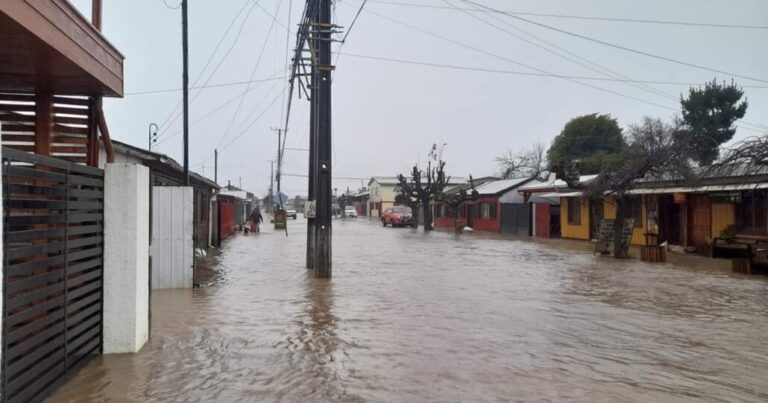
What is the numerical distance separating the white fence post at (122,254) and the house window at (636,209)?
21.8 metres

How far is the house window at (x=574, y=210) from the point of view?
92.0 ft

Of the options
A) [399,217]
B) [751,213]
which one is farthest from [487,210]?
[751,213]

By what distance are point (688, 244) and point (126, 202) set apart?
20365 millimetres

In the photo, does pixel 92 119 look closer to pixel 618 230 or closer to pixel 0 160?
pixel 0 160

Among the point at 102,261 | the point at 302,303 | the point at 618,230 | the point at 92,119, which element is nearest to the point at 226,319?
the point at 302,303

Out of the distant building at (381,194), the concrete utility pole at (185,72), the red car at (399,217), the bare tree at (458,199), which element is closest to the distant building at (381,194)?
the distant building at (381,194)

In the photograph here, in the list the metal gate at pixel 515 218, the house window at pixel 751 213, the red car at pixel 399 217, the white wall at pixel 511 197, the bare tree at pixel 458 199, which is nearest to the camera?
the house window at pixel 751 213

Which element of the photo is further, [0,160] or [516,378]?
[516,378]

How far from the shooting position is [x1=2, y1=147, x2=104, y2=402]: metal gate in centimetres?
386

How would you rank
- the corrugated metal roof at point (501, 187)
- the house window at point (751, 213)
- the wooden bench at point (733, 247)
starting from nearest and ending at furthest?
the wooden bench at point (733, 247)
the house window at point (751, 213)
the corrugated metal roof at point (501, 187)

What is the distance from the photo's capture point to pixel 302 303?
30.8 ft

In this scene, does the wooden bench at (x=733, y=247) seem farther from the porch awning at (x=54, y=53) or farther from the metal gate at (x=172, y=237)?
the porch awning at (x=54, y=53)

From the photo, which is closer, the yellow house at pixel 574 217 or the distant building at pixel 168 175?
the distant building at pixel 168 175

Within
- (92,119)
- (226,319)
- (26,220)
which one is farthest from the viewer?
(226,319)
